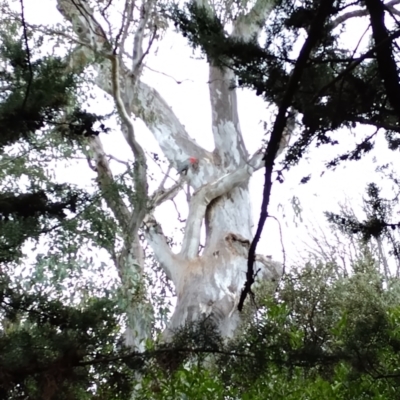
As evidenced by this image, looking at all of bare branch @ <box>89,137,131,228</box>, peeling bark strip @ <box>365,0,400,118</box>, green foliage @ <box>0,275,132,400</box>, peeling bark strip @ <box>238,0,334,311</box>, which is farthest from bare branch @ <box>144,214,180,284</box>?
peeling bark strip @ <box>365,0,400,118</box>

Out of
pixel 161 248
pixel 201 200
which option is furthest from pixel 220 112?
pixel 161 248

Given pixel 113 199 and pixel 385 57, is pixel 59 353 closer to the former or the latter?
pixel 385 57

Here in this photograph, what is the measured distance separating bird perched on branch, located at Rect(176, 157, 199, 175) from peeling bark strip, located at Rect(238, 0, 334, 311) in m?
4.18

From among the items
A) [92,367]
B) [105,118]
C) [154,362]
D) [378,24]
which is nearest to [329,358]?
[154,362]

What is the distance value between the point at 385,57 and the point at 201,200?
160 inches

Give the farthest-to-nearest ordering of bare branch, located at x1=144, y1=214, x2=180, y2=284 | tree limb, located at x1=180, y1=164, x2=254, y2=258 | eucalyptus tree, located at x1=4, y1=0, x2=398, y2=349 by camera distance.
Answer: tree limb, located at x1=180, y1=164, x2=254, y2=258, bare branch, located at x1=144, y1=214, x2=180, y2=284, eucalyptus tree, located at x1=4, y1=0, x2=398, y2=349

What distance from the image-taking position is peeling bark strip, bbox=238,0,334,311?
1.09 meters

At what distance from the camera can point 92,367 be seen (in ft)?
5.65

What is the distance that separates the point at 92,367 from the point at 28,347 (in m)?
0.18

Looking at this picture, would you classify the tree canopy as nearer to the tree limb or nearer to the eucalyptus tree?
the eucalyptus tree

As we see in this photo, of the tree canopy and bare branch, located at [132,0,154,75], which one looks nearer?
the tree canopy

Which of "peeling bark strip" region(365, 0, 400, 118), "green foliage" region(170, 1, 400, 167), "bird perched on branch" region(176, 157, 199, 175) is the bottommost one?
"peeling bark strip" region(365, 0, 400, 118)

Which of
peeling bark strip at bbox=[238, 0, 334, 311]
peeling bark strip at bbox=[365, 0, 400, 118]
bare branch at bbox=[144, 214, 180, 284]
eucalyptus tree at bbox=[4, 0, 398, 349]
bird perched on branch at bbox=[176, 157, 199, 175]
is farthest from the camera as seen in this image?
bird perched on branch at bbox=[176, 157, 199, 175]

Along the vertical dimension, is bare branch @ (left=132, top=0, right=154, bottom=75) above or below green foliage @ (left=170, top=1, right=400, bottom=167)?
above
